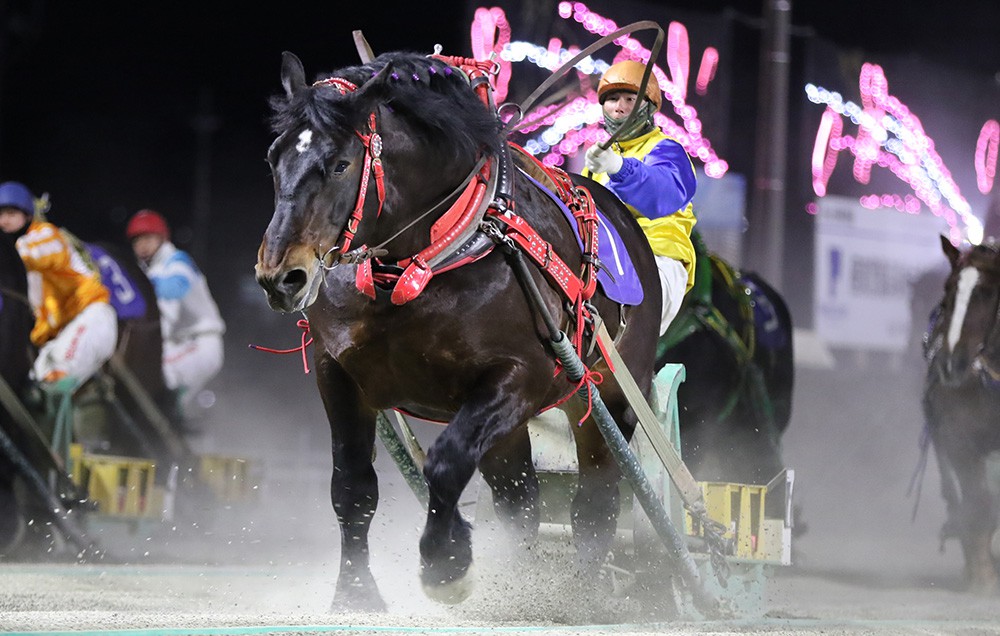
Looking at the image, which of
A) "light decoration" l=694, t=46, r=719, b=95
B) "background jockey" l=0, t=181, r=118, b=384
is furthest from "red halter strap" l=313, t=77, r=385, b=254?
"light decoration" l=694, t=46, r=719, b=95

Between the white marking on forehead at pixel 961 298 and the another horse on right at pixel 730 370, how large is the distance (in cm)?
118

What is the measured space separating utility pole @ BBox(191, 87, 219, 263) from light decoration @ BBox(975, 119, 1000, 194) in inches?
681

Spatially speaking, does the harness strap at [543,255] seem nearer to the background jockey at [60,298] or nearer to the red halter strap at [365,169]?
the red halter strap at [365,169]

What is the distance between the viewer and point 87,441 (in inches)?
393

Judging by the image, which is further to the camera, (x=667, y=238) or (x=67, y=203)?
(x=67, y=203)

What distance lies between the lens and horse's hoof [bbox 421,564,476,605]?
14.6ft

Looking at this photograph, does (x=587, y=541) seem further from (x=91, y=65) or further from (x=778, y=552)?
(x=91, y=65)

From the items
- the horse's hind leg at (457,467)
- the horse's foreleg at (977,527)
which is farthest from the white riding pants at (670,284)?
the horse's foreleg at (977,527)

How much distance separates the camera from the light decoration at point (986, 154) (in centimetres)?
1930

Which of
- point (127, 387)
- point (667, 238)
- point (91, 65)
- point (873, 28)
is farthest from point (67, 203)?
point (667, 238)

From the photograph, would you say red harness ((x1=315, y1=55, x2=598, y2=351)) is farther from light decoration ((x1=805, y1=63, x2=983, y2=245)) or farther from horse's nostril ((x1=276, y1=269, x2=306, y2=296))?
light decoration ((x1=805, y1=63, x2=983, y2=245))

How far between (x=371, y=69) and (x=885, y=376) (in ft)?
43.4

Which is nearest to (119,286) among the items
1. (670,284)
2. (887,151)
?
(670,284)

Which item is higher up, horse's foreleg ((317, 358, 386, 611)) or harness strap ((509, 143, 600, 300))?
harness strap ((509, 143, 600, 300))
